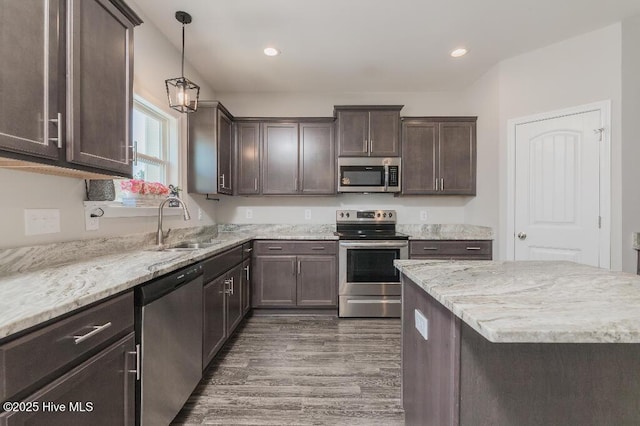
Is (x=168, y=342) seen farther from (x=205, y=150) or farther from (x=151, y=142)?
(x=205, y=150)

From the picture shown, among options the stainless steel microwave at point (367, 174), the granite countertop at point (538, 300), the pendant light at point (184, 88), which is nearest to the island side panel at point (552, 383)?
the granite countertop at point (538, 300)

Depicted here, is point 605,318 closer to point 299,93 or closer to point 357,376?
point 357,376

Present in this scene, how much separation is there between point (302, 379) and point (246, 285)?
127cm

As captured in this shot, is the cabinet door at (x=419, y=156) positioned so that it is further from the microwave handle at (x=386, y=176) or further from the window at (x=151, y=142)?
the window at (x=151, y=142)

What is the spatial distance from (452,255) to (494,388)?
2.46 meters

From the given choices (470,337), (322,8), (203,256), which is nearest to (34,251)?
(203,256)

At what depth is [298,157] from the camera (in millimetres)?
→ 3488

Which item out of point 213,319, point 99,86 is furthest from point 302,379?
point 99,86

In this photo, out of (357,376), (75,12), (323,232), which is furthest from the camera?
(323,232)

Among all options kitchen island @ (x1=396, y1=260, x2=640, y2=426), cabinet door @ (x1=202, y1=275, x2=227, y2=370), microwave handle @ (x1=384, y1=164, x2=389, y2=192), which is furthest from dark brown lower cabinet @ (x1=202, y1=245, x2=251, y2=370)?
microwave handle @ (x1=384, y1=164, x2=389, y2=192)

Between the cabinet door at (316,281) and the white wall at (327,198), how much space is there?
2.35ft

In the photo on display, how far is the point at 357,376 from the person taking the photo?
2.06 m

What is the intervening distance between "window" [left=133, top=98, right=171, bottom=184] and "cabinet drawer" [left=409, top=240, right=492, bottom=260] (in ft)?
8.78

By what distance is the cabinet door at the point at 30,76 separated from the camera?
97 cm
